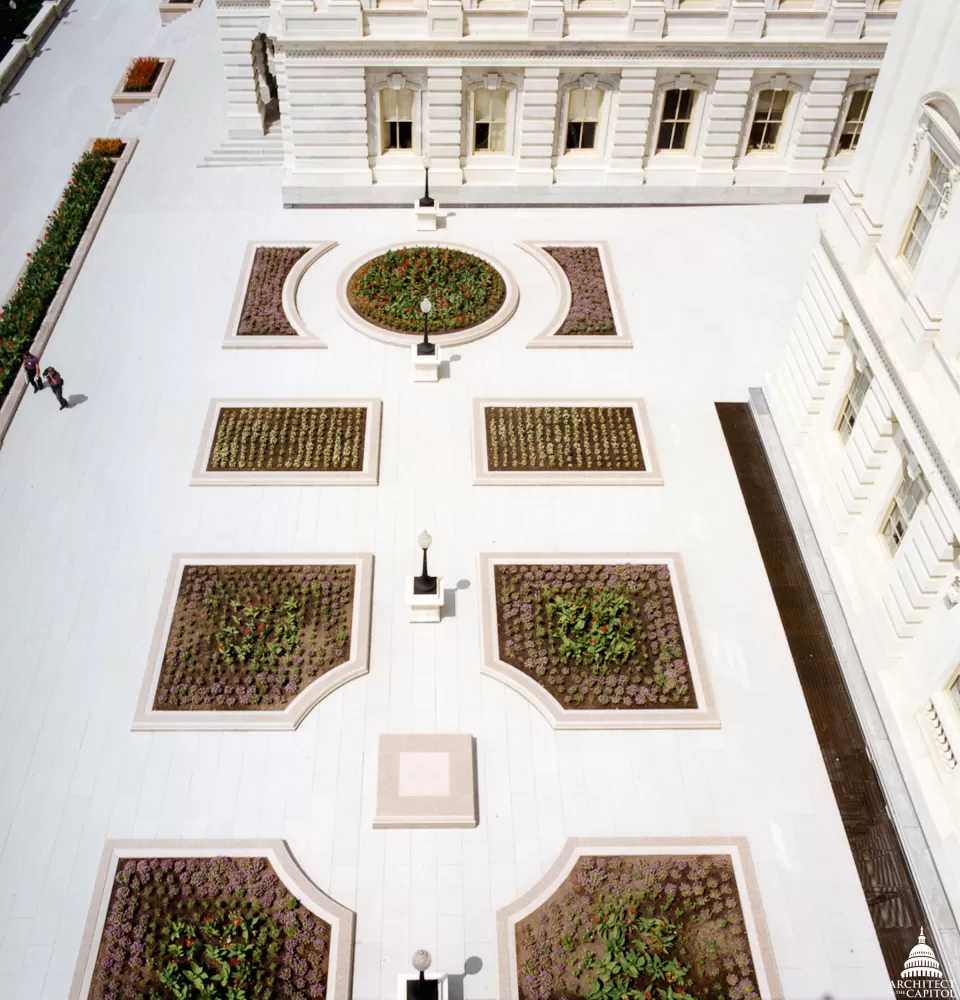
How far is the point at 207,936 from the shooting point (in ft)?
48.7

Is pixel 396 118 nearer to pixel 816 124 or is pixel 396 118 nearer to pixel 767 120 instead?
Answer: pixel 767 120

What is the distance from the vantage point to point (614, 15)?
1092 inches

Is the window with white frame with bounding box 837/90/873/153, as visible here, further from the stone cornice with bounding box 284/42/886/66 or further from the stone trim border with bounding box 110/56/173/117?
the stone trim border with bounding box 110/56/173/117

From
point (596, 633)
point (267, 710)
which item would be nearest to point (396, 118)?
point (596, 633)

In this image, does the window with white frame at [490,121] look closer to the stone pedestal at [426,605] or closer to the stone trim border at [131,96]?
the stone trim border at [131,96]

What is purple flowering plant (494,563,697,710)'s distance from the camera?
1817 cm

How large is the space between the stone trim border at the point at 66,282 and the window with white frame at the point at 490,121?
41.2 ft

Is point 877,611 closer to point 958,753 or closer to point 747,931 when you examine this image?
point 958,753

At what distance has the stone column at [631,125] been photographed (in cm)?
2881

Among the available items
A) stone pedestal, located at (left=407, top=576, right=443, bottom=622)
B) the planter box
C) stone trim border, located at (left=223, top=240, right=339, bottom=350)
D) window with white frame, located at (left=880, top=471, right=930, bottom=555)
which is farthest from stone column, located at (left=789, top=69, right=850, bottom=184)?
the planter box

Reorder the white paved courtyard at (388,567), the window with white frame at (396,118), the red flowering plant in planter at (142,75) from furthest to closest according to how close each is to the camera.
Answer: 1. the red flowering plant in planter at (142,75)
2. the window with white frame at (396,118)
3. the white paved courtyard at (388,567)

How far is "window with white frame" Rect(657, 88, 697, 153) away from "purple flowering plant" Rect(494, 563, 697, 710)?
1721 cm

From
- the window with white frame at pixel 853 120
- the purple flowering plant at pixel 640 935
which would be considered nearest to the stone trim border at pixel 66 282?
the purple flowering plant at pixel 640 935

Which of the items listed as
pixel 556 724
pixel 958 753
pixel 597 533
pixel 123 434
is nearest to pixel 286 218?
pixel 123 434
